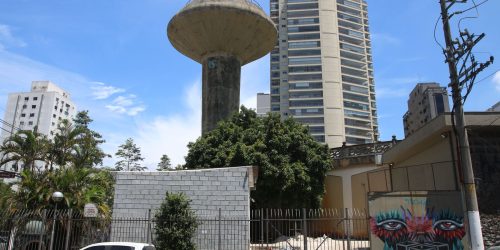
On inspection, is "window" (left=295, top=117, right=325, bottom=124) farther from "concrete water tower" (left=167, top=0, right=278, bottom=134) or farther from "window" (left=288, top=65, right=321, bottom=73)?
"concrete water tower" (left=167, top=0, right=278, bottom=134)

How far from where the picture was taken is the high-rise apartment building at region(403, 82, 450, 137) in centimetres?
8575

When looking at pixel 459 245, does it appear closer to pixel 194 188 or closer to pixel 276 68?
pixel 194 188

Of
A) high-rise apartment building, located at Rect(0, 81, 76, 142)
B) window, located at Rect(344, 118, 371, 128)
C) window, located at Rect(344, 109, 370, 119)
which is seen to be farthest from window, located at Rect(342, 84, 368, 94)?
high-rise apartment building, located at Rect(0, 81, 76, 142)

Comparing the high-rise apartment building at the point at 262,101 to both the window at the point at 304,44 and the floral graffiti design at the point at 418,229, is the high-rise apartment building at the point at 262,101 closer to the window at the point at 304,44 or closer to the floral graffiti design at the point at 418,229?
the window at the point at 304,44

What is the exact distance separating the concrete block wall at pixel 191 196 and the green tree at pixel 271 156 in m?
7.74

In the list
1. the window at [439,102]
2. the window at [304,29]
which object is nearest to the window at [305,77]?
the window at [304,29]

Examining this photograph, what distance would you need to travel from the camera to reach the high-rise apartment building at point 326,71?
300 feet

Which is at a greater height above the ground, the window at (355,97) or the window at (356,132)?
the window at (355,97)

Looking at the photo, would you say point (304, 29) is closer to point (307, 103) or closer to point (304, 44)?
point (304, 44)

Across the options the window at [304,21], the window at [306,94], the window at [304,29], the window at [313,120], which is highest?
the window at [304,21]

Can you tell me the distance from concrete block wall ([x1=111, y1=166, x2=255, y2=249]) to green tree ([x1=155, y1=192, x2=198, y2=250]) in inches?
48.9

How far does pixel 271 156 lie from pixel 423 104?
79.2m

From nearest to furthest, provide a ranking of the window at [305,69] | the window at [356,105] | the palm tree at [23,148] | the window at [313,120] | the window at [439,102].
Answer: the palm tree at [23,148] → the window at [439,102] → the window at [313,120] → the window at [356,105] → the window at [305,69]

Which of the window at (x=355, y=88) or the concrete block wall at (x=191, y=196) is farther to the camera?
the window at (x=355, y=88)
